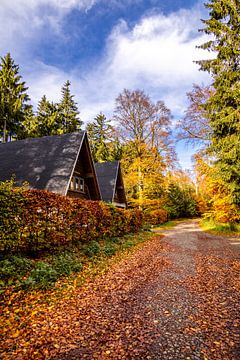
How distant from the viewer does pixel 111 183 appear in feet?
78.7

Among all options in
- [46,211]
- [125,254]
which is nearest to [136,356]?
[46,211]

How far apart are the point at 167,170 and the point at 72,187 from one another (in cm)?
1255

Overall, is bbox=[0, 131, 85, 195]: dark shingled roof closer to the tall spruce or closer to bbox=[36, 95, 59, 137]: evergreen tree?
the tall spruce

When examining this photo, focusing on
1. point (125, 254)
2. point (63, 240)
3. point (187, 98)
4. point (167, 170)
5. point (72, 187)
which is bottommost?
point (125, 254)

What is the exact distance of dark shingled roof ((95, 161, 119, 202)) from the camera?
2303 centimetres

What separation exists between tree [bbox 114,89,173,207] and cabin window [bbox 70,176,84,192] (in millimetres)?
8007

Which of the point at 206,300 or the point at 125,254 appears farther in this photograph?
the point at 125,254

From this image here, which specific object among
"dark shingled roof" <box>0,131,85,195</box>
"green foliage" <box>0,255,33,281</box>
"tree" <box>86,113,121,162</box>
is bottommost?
"green foliage" <box>0,255,33,281</box>

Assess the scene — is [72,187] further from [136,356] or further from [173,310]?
[136,356]

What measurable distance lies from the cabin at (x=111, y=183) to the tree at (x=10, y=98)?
1517 cm

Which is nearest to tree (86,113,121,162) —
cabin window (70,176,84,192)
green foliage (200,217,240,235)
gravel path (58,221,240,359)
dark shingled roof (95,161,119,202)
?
dark shingled roof (95,161,119,202)

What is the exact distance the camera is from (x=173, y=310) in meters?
4.52

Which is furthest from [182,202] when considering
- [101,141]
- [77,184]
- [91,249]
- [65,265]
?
[65,265]

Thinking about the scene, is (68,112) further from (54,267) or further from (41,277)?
(41,277)
